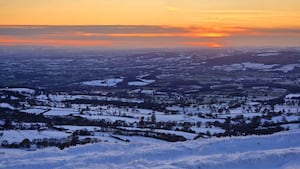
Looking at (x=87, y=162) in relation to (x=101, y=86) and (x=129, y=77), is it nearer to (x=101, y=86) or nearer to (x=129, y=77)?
(x=101, y=86)

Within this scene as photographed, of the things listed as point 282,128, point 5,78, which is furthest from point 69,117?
point 5,78

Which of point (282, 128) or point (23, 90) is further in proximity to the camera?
point (23, 90)

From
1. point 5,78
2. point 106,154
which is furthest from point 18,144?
point 5,78

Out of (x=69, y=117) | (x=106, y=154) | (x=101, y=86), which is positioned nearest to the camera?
(x=106, y=154)

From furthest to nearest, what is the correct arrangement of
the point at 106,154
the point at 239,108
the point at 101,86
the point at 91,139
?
the point at 101,86
the point at 239,108
the point at 91,139
the point at 106,154

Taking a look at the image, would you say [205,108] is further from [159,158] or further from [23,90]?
[159,158]

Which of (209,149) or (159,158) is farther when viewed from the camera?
(209,149)
